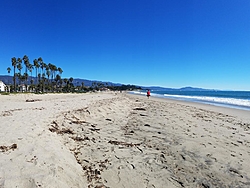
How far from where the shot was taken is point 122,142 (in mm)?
5375

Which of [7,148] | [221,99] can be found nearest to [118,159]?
[7,148]

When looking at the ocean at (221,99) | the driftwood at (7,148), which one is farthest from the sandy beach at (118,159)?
the ocean at (221,99)

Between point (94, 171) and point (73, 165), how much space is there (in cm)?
48

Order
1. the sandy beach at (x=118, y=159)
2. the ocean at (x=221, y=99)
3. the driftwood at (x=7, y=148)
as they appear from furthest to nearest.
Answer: the ocean at (x=221, y=99) → the driftwood at (x=7, y=148) → the sandy beach at (x=118, y=159)

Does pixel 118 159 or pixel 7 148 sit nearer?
pixel 7 148

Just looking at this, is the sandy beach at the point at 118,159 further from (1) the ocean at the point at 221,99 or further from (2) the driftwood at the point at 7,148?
(1) the ocean at the point at 221,99

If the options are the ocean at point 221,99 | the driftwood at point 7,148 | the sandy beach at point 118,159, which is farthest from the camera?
the ocean at point 221,99

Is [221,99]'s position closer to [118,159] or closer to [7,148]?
[118,159]

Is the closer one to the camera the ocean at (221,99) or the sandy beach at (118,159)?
the sandy beach at (118,159)

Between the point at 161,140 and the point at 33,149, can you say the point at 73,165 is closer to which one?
the point at 33,149

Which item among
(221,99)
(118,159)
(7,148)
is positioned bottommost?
(118,159)

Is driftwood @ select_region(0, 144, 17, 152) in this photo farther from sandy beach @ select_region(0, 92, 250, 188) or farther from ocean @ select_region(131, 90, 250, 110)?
ocean @ select_region(131, 90, 250, 110)

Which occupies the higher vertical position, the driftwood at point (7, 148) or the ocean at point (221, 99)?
the driftwood at point (7, 148)

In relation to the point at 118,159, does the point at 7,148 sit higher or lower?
higher
